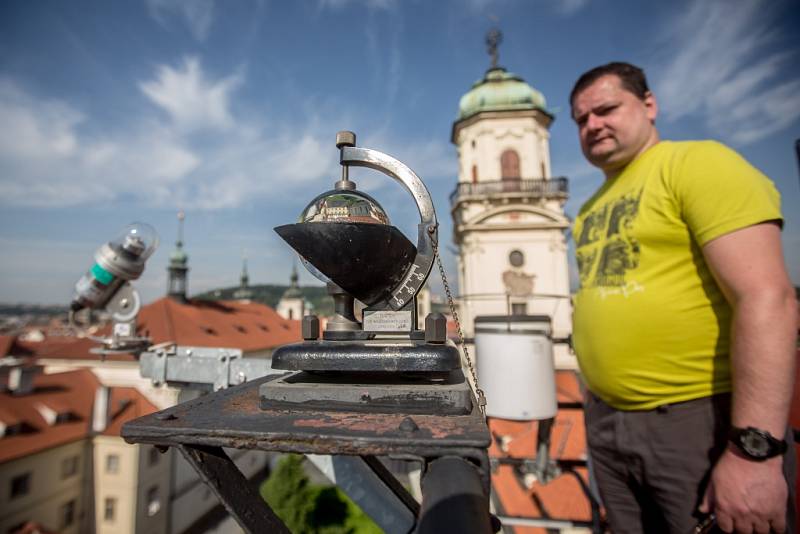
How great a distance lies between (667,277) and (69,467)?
21.6 metres

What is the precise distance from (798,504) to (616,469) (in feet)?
1.96

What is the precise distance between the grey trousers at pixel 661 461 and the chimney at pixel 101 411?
20453 mm

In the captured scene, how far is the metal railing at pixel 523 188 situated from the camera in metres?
18.4

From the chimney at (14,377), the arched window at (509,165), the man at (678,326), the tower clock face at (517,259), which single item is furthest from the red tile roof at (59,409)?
the arched window at (509,165)

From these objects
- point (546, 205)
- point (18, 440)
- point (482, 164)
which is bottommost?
point (18, 440)

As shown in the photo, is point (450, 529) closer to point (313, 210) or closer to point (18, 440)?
point (313, 210)

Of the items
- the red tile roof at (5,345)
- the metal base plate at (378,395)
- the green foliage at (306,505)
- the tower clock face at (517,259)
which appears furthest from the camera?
the red tile roof at (5,345)

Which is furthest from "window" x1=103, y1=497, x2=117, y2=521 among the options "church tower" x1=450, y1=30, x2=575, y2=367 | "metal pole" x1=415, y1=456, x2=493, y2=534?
"metal pole" x1=415, y1=456, x2=493, y2=534

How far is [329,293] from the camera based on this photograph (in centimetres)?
139

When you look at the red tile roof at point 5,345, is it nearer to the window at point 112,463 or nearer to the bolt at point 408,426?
the window at point 112,463

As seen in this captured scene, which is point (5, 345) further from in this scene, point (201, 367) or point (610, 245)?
point (610, 245)

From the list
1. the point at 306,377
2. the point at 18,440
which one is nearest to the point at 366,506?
the point at 306,377

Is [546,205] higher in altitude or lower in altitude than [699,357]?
higher

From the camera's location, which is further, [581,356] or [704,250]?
[581,356]
